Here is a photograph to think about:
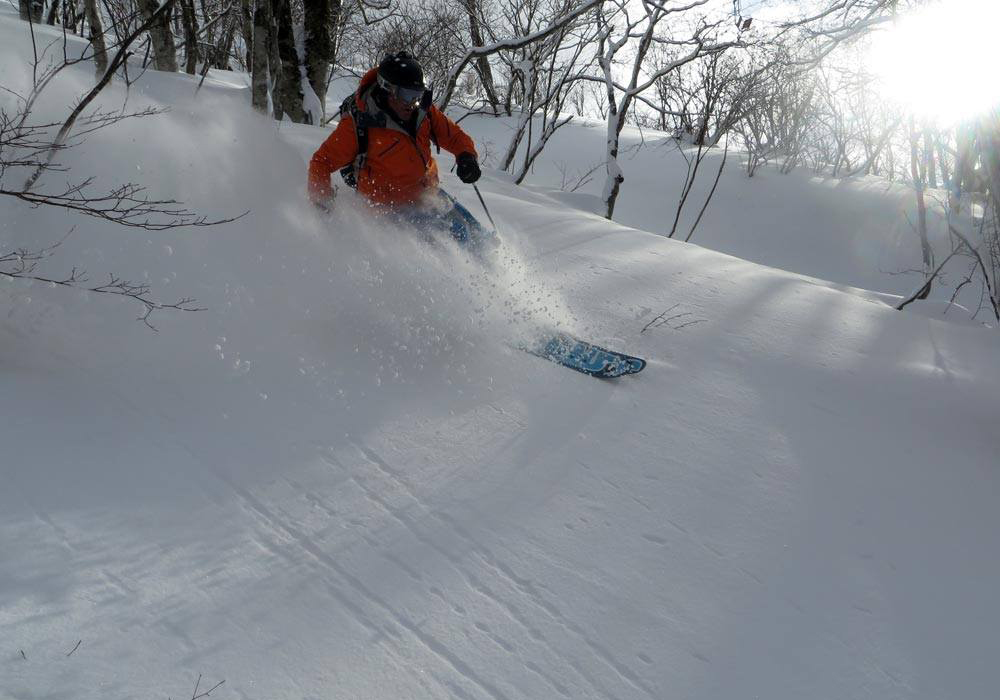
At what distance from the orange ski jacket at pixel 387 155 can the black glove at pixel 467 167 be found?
71mm

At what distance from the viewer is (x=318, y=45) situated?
8570mm

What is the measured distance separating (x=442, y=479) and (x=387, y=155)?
8.77ft

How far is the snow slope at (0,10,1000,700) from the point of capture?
7.09ft

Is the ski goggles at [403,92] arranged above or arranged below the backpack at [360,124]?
above

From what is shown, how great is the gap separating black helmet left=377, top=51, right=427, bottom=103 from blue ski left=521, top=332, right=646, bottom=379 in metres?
1.79

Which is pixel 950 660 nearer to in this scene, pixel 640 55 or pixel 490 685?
pixel 490 685

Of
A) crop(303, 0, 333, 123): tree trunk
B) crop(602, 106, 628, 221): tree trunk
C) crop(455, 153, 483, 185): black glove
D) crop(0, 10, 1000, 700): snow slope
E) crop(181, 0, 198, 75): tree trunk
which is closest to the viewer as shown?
crop(0, 10, 1000, 700): snow slope

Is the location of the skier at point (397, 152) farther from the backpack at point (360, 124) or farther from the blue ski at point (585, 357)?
the blue ski at point (585, 357)

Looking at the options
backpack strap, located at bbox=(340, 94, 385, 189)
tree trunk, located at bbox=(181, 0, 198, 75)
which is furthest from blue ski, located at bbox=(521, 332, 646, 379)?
tree trunk, located at bbox=(181, 0, 198, 75)

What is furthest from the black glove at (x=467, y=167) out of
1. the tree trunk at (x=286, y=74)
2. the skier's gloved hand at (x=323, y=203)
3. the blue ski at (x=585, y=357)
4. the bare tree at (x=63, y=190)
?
the tree trunk at (x=286, y=74)

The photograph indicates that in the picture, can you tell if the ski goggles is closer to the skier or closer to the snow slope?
the skier

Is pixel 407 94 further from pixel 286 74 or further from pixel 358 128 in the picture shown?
pixel 286 74

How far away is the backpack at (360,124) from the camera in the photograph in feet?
15.2

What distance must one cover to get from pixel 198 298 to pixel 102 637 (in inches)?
92.2
